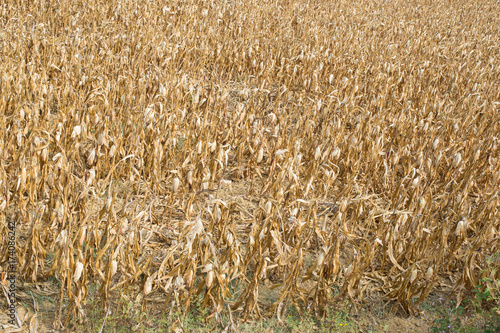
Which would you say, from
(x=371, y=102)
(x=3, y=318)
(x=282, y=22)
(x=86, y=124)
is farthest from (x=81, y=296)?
(x=282, y=22)

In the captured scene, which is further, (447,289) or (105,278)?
(447,289)

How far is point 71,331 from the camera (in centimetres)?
205

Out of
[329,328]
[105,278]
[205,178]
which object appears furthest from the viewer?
[205,178]

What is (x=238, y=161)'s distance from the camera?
133 inches

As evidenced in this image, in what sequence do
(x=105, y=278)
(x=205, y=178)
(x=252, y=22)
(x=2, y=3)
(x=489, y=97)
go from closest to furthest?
1. (x=105, y=278)
2. (x=205, y=178)
3. (x=489, y=97)
4. (x=2, y=3)
5. (x=252, y=22)

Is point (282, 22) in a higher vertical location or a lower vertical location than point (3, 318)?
higher

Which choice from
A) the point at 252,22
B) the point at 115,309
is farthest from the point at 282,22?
the point at 115,309

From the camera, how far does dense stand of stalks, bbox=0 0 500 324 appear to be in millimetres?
2256

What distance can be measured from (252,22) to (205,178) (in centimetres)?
409

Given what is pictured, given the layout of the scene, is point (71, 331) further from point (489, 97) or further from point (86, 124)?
point (489, 97)

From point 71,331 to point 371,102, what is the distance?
3359 millimetres

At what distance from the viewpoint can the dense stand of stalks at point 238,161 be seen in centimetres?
226

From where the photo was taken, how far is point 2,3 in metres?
5.85

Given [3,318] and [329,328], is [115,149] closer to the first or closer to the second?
[3,318]
